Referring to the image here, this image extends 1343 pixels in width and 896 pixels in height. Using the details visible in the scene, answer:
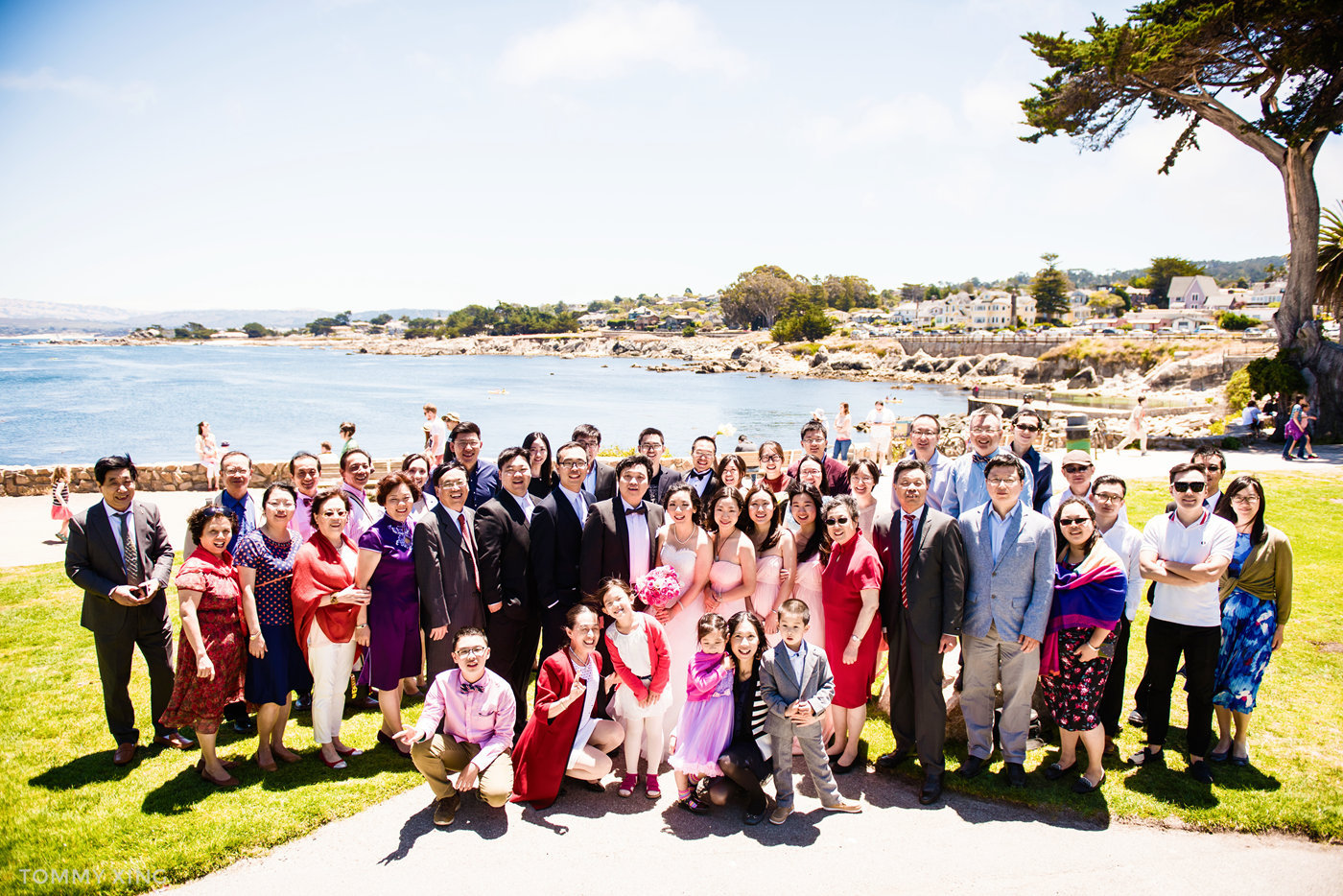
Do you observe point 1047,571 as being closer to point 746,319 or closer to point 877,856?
point 877,856

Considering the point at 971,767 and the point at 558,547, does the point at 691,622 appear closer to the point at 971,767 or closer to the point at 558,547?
the point at 558,547

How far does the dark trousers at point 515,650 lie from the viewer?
190 inches

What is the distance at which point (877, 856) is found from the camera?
12.0 ft

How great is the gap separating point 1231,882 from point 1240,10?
21.8 meters

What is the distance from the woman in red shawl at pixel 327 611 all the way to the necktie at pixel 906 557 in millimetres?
3488

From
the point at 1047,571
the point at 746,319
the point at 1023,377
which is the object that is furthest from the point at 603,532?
the point at 746,319

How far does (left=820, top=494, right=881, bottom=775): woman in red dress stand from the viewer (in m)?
4.39

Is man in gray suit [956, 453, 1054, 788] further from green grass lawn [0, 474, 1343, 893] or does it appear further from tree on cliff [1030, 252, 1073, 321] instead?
tree on cliff [1030, 252, 1073, 321]

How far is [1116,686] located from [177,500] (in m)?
14.9

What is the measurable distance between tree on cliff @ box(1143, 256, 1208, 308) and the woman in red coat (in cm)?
12379

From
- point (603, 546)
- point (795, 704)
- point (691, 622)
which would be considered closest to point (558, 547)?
point (603, 546)

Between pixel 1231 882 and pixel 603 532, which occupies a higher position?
pixel 603 532

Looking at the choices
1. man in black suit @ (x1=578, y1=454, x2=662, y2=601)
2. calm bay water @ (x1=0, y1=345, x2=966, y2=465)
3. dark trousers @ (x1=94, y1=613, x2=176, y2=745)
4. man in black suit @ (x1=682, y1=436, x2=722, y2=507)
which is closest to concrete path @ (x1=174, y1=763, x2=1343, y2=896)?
man in black suit @ (x1=578, y1=454, x2=662, y2=601)

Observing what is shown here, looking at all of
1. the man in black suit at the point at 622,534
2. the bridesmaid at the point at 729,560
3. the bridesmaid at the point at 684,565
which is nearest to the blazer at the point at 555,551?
the man in black suit at the point at 622,534
